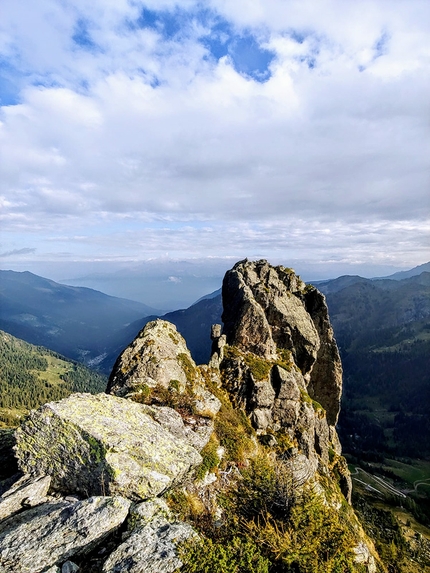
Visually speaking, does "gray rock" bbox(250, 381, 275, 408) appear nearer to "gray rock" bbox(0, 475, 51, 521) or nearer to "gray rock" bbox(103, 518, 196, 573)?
"gray rock" bbox(103, 518, 196, 573)

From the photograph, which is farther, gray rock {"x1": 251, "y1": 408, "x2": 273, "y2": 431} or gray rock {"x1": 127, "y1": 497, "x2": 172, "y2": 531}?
gray rock {"x1": 251, "y1": 408, "x2": 273, "y2": 431}

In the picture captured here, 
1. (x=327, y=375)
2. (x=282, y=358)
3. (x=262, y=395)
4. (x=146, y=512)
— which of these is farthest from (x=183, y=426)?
(x=327, y=375)

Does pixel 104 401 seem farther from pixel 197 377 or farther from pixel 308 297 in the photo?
pixel 308 297

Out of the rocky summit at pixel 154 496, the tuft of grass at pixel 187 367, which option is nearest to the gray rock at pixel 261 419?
the rocky summit at pixel 154 496

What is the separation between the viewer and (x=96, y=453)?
15.5 meters

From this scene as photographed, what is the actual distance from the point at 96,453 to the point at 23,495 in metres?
3.27

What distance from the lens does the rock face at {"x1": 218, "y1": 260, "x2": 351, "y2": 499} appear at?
37.8 meters

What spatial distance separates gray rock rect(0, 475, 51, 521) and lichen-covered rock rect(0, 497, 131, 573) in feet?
1.49

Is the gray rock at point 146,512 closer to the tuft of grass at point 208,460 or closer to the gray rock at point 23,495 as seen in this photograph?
the gray rock at point 23,495

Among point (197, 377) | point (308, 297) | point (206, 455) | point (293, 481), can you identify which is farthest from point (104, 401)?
point (308, 297)

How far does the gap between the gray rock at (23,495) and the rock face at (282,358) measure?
15.2 metres

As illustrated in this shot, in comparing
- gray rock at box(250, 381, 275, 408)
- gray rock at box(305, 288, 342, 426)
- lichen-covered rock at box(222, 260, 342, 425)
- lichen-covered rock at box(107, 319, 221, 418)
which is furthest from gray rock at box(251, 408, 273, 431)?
gray rock at box(305, 288, 342, 426)

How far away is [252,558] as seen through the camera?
11992 millimetres

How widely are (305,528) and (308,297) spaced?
56.4 m
